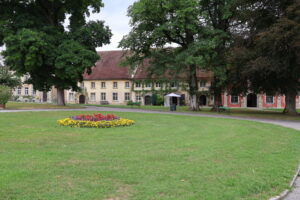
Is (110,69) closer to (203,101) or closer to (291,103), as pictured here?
(203,101)

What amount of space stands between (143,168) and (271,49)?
19.7 meters

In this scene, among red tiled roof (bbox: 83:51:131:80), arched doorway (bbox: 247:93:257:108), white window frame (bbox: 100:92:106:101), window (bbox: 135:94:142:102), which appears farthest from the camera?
white window frame (bbox: 100:92:106:101)

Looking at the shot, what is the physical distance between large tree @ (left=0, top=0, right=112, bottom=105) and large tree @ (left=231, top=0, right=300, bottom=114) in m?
15.4

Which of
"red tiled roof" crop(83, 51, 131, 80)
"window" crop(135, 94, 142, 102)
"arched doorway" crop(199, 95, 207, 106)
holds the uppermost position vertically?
"red tiled roof" crop(83, 51, 131, 80)

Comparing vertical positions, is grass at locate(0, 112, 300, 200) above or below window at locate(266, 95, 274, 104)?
below

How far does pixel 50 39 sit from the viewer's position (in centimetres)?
3123

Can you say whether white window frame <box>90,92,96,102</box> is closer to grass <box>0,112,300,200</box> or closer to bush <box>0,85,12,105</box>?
bush <box>0,85,12,105</box>

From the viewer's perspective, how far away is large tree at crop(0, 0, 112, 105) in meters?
29.6

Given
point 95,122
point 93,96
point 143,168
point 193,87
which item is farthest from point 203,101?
point 143,168

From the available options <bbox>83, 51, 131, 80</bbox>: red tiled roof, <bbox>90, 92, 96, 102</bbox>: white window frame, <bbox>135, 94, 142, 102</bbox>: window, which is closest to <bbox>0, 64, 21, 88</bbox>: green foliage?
<bbox>83, 51, 131, 80</bbox>: red tiled roof

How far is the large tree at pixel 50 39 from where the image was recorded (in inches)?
1166

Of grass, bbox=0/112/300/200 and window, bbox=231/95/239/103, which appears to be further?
window, bbox=231/95/239/103

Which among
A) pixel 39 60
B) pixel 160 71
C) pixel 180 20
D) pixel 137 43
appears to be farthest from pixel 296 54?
pixel 39 60

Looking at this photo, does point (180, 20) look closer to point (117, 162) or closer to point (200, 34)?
point (200, 34)
